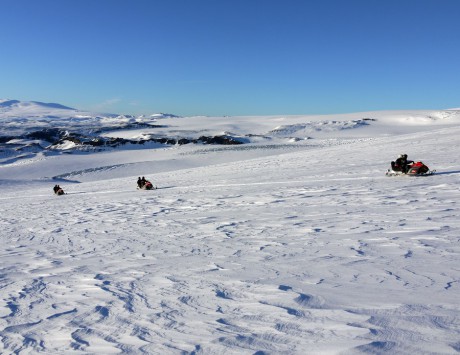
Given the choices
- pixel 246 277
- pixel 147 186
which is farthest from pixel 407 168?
pixel 246 277

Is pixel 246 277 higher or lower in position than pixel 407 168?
lower

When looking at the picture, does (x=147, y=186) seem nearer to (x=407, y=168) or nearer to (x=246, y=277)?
(x=407, y=168)

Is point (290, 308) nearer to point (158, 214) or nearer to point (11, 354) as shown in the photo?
point (11, 354)

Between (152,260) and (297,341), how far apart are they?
3247 mm

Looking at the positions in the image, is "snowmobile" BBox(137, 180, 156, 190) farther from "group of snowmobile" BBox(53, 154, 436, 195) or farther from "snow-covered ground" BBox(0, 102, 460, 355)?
"group of snowmobile" BBox(53, 154, 436, 195)

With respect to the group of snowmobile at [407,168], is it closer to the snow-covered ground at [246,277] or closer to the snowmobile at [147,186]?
the snow-covered ground at [246,277]

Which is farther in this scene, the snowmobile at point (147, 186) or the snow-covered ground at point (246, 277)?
the snowmobile at point (147, 186)

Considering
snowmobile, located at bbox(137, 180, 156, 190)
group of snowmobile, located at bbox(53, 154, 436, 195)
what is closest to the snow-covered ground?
group of snowmobile, located at bbox(53, 154, 436, 195)

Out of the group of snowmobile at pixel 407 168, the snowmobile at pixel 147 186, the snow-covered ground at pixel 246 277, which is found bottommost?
the snowmobile at pixel 147 186

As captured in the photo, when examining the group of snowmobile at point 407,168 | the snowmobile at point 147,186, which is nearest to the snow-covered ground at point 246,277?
the group of snowmobile at point 407,168

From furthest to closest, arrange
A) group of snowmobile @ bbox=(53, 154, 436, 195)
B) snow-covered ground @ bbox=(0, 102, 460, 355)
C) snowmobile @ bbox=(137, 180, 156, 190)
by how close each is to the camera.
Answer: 1. snowmobile @ bbox=(137, 180, 156, 190)
2. group of snowmobile @ bbox=(53, 154, 436, 195)
3. snow-covered ground @ bbox=(0, 102, 460, 355)

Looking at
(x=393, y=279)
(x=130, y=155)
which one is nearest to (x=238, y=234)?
(x=393, y=279)

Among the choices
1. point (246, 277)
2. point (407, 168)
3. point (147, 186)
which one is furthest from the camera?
point (147, 186)

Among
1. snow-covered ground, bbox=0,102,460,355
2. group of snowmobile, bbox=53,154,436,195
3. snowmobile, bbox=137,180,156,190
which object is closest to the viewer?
snow-covered ground, bbox=0,102,460,355
